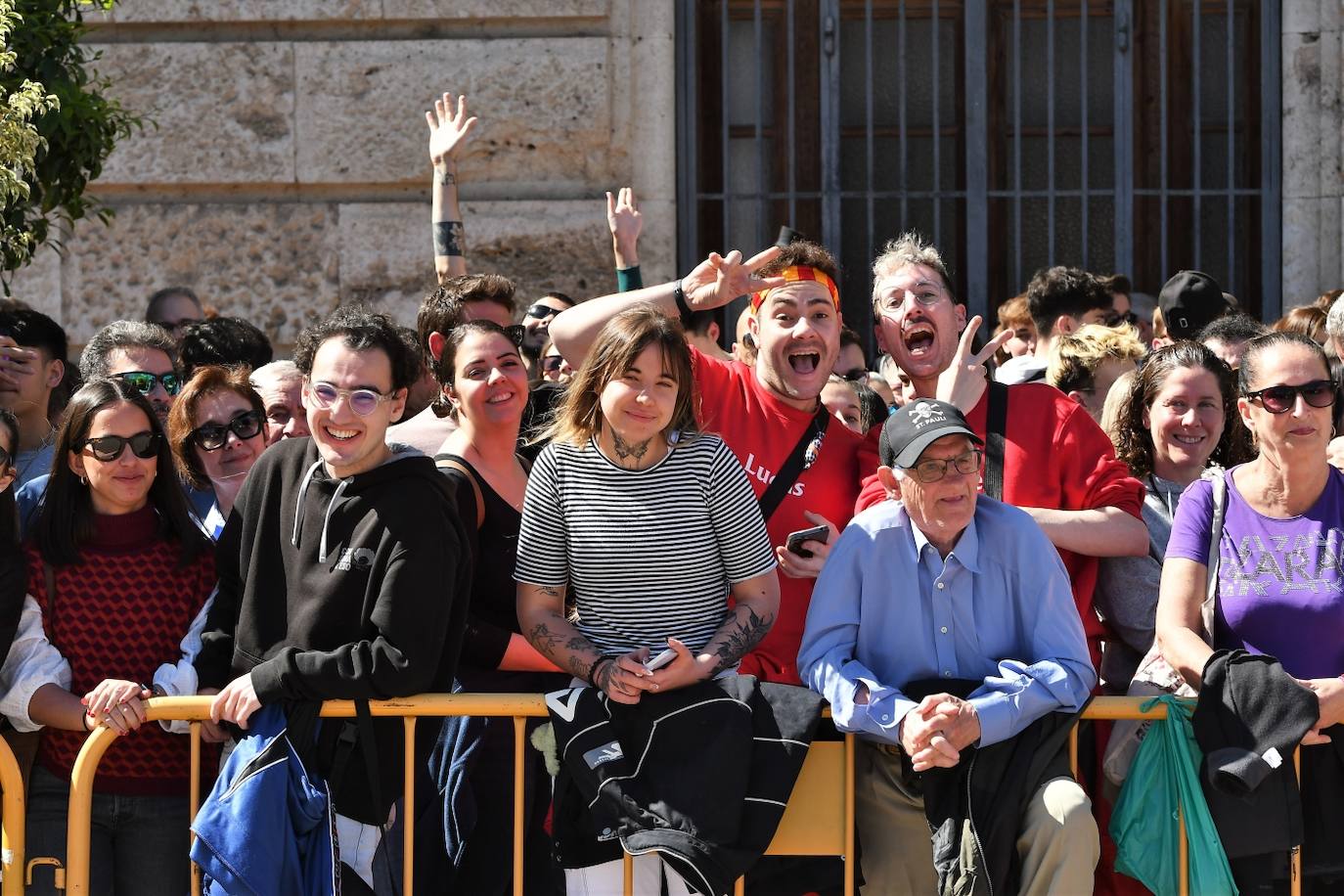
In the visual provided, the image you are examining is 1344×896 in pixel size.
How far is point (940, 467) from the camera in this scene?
3.94 m

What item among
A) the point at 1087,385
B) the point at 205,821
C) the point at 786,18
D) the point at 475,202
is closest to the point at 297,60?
the point at 475,202

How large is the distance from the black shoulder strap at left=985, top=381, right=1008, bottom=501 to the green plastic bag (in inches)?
30.9

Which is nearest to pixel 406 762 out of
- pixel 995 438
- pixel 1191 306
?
pixel 995 438

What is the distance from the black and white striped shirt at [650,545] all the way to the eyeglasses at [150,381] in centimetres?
191

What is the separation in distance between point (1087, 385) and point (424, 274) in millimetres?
3376

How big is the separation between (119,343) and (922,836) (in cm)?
318

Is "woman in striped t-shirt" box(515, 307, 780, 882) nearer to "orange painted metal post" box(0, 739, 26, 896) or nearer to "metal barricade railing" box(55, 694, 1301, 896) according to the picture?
"metal barricade railing" box(55, 694, 1301, 896)

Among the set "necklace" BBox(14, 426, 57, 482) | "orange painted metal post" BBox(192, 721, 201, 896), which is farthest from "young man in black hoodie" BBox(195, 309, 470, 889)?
"necklace" BBox(14, 426, 57, 482)

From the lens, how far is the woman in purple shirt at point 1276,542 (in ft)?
12.9

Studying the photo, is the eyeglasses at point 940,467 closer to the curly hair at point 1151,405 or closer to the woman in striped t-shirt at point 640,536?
the woman in striped t-shirt at point 640,536

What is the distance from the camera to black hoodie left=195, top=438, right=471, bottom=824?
3852 millimetres

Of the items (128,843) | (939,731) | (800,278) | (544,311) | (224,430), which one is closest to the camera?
(939,731)

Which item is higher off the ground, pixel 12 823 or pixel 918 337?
pixel 918 337

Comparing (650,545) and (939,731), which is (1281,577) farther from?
(650,545)
